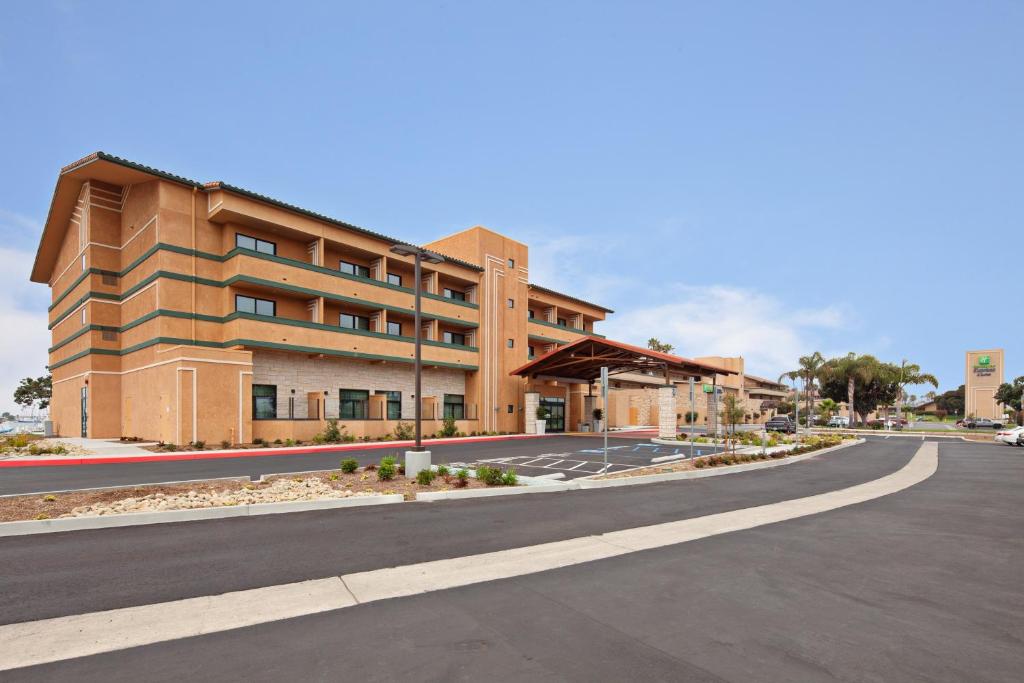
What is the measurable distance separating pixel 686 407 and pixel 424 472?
6573 centimetres

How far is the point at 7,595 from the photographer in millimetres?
6109

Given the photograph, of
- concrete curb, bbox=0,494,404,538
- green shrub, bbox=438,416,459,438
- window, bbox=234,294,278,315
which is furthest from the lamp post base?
green shrub, bbox=438,416,459,438

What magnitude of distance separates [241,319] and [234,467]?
1231 cm

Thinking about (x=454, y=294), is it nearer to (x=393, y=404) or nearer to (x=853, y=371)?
(x=393, y=404)

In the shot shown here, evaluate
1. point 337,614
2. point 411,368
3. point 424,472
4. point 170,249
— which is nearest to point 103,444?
point 170,249

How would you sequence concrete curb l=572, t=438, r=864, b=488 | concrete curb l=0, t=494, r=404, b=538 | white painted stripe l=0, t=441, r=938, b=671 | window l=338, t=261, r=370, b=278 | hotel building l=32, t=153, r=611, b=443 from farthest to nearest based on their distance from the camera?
window l=338, t=261, r=370, b=278 → hotel building l=32, t=153, r=611, b=443 → concrete curb l=572, t=438, r=864, b=488 → concrete curb l=0, t=494, r=404, b=538 → white painted stripe l=0, t=441, r=938, b=671

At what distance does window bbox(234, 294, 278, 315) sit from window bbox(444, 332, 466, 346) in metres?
14.3

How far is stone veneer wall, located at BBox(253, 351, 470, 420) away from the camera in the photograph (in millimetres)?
30906

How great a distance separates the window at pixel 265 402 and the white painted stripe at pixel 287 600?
26310mm

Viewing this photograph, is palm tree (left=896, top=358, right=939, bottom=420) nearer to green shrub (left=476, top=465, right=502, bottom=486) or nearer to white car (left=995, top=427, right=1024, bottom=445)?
white car (left=995, top=427, right=1024, bottom=445)

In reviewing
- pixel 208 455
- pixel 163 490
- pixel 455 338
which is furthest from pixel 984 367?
pixel 163 490

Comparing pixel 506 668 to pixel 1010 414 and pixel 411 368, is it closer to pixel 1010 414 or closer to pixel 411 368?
pixel 411 368

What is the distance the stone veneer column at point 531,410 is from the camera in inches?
1683

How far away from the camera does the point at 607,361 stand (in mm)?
40531
